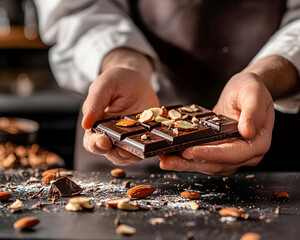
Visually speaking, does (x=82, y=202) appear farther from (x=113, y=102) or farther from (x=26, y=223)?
(x=113, y=102)

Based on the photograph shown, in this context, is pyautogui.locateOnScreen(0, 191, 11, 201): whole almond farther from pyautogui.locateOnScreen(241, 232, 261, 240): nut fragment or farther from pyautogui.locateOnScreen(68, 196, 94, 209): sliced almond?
→ pyautogui.locateOnScreen(241, 232, 261, 240): nut fragment

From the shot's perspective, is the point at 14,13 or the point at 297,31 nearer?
the point at 297,31

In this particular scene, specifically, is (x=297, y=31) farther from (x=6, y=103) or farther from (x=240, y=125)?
(x=6, y=103)

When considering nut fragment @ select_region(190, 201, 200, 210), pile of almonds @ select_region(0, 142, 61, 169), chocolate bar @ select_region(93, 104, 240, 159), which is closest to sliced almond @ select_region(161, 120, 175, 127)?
chocolate bar @ select_region(93, 104, 240, 159)

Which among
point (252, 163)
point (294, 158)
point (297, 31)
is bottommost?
point (294, 158)

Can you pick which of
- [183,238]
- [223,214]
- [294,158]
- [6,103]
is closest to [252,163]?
[223,214]

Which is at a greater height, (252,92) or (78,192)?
(252,92)

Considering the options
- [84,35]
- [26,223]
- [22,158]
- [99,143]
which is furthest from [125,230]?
[84,35]
